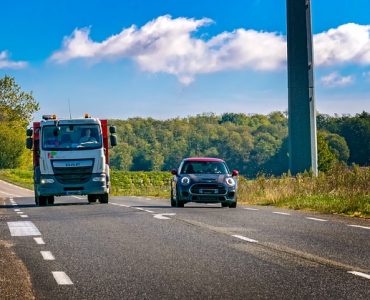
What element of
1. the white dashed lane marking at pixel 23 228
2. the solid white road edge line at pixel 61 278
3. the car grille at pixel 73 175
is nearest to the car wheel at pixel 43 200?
the car grille at pixel 73 175

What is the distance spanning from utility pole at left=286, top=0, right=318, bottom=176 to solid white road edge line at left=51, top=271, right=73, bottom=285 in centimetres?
2938

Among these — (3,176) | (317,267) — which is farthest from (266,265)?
(3,176)

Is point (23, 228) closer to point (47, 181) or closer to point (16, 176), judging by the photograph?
point (47, 181)

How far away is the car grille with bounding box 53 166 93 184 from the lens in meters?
28.3

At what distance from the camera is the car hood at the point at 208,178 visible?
1011 inches

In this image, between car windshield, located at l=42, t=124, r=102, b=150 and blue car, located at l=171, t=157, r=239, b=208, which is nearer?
blue car, located at l=171, t=157, r=239, b=208

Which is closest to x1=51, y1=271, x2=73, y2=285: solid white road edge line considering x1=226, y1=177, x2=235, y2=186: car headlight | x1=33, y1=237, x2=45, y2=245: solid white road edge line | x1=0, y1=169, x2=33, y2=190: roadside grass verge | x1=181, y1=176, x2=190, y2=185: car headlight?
x1=33, y1=237, x2=45, y2=245: solid white road edge line

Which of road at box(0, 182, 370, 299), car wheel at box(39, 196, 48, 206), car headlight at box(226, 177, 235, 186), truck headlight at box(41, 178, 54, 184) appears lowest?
road at box(0, 182, 370, 299)

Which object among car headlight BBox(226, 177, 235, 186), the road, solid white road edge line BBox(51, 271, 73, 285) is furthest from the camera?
car headlight BBox(226, 177, 235, 186)

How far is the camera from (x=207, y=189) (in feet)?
84.1

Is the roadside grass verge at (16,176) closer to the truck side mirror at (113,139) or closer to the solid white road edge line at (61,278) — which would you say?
the truck side mirror at (113,139)

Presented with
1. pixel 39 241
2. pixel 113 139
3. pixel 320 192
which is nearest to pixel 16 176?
pixel 113 139

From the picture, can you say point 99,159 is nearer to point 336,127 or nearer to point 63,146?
point 63,146

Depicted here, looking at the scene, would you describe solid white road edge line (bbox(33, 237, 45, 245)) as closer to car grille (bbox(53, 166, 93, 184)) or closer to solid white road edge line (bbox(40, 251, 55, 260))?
solid white road edge line (bbox(40, 251, 55, 260))
